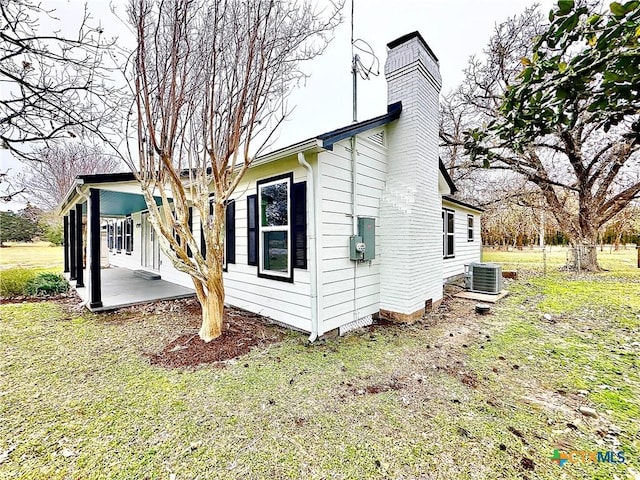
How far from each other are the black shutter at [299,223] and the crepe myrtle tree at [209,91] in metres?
0.91

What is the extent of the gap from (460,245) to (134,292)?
1078cm

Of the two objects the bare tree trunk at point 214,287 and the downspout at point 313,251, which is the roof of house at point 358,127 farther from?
the bare tree trunk at point 214,287

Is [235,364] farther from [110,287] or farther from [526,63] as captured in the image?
[110,287]

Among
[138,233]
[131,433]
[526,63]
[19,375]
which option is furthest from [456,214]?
[138,233]

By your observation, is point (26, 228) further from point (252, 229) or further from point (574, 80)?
point (574, 80)

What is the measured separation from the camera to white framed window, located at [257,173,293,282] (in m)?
4.81

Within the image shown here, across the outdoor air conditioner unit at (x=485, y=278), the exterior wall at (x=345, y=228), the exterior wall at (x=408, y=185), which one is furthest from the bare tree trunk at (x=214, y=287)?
the outdoor air conditioner unit at (x=485, y=278)

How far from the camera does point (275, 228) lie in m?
5.02

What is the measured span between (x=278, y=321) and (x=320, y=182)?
8.48 ft

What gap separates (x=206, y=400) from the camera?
278 cm

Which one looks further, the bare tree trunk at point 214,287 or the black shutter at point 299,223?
the black shutter at point 299,223

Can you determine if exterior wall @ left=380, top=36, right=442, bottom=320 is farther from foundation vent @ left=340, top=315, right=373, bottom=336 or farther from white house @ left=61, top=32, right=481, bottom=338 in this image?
foundation vent @ left=340, top=315, right=373, bottom=336

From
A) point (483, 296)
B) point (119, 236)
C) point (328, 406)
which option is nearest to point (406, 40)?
point (328, 406)

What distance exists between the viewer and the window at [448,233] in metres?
8.96
